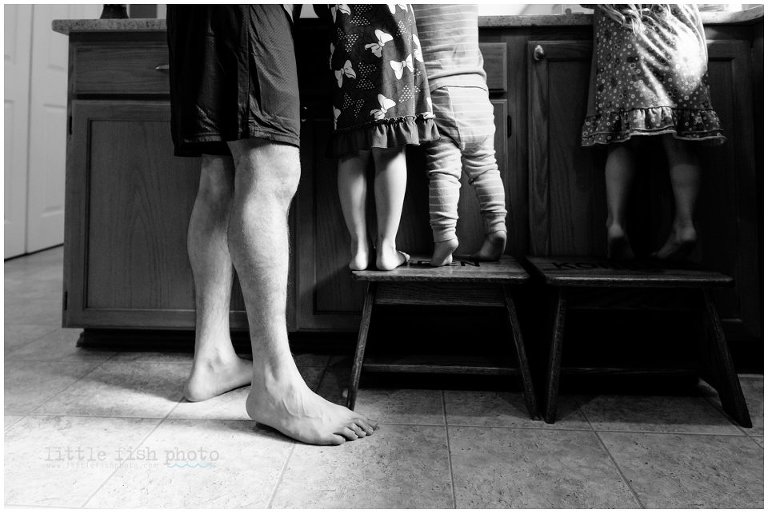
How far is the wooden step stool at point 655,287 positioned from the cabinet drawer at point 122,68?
1086 mm

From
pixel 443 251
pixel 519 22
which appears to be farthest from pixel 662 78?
pixel 443 251

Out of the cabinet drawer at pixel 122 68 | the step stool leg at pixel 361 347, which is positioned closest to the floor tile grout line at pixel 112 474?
the step stool leg at pixel 361 347

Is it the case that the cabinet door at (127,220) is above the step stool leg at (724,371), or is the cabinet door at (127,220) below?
above

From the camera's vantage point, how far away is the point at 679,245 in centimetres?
129

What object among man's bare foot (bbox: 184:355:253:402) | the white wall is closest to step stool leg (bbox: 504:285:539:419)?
man's bare foot (bbox: 184:355:253:402)

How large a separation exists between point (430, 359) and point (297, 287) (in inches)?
16.7

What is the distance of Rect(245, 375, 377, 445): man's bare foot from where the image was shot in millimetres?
993

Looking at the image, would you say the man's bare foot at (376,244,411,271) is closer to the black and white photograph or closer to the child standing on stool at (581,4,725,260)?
the black and white photograph

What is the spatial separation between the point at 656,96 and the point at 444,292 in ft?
2.13

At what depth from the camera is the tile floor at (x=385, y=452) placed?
825 mm

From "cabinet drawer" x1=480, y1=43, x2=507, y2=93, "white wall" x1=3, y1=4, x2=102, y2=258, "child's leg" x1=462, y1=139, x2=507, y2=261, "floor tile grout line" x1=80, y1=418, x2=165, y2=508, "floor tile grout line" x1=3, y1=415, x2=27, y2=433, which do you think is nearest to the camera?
"floor tile grout line" x1=80, y1=418, x2=165, y2=508

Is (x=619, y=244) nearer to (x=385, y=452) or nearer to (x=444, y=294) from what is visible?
(x=444, y=294)

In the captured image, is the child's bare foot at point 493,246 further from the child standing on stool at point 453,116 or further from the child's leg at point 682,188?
the child's leg at point 682,188

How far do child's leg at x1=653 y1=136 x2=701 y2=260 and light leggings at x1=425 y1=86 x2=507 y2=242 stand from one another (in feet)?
1.43
